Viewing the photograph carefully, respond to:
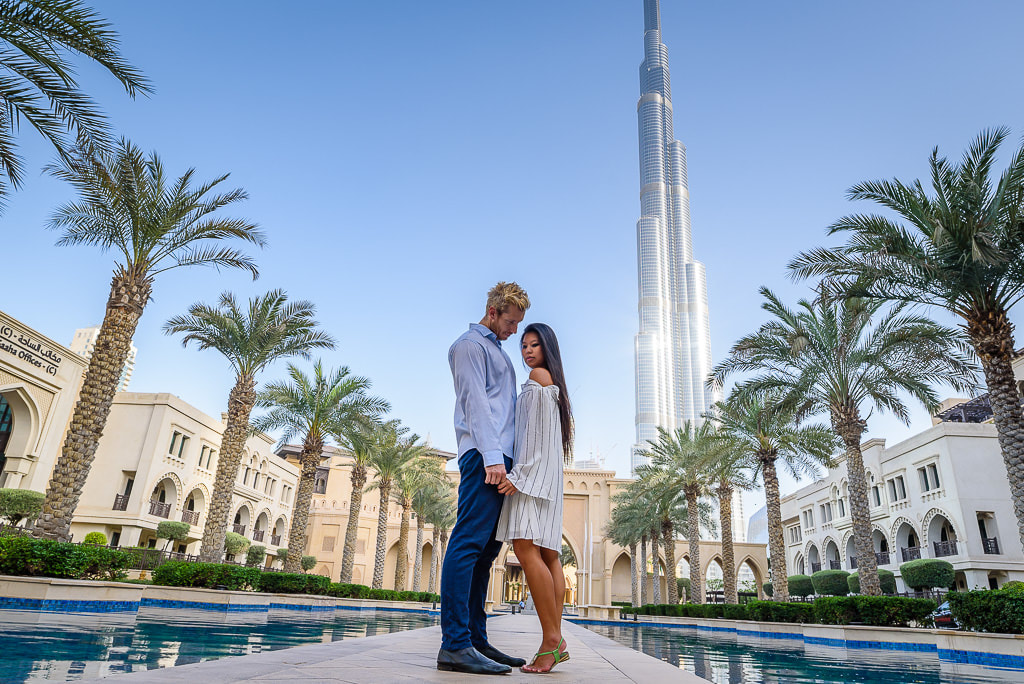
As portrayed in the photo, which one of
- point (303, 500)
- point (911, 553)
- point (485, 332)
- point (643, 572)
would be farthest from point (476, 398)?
point (643, 572)

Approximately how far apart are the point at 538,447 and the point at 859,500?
15344mm

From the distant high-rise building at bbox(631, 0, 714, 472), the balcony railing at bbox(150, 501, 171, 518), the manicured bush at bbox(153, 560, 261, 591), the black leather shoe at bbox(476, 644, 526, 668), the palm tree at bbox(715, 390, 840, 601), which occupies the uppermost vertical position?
the distant high-rise building at bbox(631, 0, 714, 472)

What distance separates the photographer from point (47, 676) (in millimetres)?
2930

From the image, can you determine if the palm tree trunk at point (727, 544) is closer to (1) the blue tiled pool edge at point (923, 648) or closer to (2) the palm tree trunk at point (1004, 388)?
(1) the blue tiled pool edge at point (923, 648)

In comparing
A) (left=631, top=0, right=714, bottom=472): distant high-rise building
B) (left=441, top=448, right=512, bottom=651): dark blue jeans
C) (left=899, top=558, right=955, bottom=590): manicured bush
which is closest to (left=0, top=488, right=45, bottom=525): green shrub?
(left=441, top=448, right=512, bottom=651): dark blue jeans

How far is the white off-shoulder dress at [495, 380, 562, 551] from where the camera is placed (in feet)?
11.4

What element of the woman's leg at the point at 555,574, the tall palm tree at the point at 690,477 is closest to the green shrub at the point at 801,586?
the tall palm tree at the point at 690,477

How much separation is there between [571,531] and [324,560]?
2115 cm

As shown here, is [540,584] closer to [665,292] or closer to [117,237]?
[117,237]

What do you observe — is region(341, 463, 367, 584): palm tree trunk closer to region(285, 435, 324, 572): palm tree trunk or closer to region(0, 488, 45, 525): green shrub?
region(285, 435, 324, 572): palm tree trunk

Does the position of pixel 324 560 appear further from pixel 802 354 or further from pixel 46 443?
pixel 802 354

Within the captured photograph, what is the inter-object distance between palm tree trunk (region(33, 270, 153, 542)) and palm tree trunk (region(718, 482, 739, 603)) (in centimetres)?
2113

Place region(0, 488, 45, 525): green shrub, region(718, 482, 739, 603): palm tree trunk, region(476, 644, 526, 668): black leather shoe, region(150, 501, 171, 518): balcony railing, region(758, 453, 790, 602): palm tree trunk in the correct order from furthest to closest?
1. region(150, 501, 171, 518): balcony railing
2. region(718, 482, 739, 603): palm tree trunk
3. region(0, 488, 45, 525): green shrub
4. region(758, 453, 790, 602): palm tree trunk
5. region(476, 644, 526, 668): black leather shoe

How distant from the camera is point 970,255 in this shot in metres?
11.0
